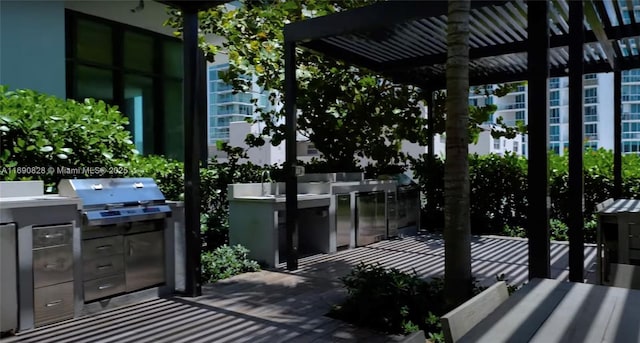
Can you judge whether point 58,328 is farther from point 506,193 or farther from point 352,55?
point 506,193

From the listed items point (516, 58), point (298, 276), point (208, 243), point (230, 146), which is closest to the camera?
point (298, 276)

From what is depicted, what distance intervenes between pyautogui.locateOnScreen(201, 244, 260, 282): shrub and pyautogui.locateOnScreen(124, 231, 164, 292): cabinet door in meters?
0.79

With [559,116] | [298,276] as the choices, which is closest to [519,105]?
[559,116]

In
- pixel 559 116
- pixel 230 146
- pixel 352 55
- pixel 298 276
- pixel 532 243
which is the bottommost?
pixel 298 276

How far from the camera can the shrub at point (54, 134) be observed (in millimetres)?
4817

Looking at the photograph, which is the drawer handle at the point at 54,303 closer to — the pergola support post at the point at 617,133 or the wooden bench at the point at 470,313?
the wooden bench at the point at 470,313

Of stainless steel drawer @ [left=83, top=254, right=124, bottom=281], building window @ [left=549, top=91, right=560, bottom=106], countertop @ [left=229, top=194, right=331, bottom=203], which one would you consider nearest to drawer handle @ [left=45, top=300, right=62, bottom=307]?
stainless steel drawer @ [left=83, top=254, right=124, bottom=281]

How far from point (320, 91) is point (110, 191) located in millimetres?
5498

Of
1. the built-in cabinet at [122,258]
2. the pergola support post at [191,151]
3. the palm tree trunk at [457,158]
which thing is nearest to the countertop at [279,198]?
the pergola support post at [191,151]

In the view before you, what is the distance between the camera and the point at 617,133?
8.33m

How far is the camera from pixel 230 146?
947cm

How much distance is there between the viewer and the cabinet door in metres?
4.82

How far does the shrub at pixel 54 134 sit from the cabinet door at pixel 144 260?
1199 mm

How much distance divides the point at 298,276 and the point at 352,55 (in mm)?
3664
